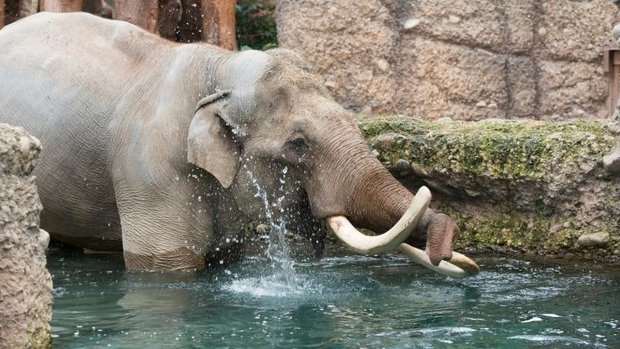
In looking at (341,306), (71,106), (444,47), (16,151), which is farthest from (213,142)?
(444,47)

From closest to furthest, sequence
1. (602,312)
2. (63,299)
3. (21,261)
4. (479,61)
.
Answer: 1. (21,261)
2. (602,312)
3. (63,299)
4. (479,61)

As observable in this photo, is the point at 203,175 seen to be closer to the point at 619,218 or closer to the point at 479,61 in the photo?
the point at 619,218

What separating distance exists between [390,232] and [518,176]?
182 cm

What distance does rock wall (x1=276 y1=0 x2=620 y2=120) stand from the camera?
11359 mm

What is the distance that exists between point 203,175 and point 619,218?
2406 millimetres

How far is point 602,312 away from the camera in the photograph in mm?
6891

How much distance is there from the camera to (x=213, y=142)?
761 cm

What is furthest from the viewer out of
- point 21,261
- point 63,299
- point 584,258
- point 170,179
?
point 584,258

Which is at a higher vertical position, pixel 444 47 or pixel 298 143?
pixel 444 47

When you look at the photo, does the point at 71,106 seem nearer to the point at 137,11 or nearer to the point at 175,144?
the point at 175,144

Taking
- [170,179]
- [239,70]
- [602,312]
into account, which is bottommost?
[602,312]

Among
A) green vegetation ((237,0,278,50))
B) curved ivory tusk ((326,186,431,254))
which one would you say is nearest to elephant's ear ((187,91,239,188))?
curved ivory tusk ((326,186,431,254))

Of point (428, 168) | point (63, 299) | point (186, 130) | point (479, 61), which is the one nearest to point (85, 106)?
point (186, 130)

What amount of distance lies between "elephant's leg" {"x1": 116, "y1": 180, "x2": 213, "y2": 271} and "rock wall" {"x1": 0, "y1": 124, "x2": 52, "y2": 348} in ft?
6.91
